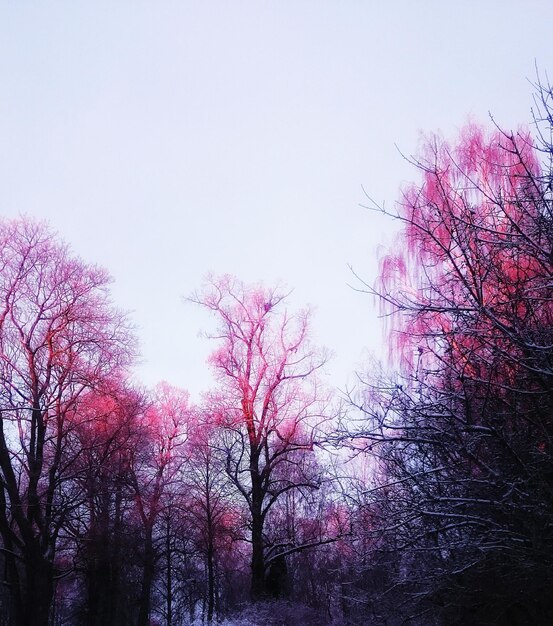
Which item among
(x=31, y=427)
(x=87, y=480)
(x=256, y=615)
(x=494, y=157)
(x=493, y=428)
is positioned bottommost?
(x=256, y=615)

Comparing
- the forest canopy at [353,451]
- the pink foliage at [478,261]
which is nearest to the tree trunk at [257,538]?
the forest canopy at [353,451]

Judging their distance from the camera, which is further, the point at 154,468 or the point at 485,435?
the point at 154,468

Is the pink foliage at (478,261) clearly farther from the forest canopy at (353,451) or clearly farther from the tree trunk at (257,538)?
the tree trunk at (257,538)

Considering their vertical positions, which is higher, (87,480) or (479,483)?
(87,480)

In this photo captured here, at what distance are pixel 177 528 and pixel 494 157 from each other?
1125 inches

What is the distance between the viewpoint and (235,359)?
26219mm

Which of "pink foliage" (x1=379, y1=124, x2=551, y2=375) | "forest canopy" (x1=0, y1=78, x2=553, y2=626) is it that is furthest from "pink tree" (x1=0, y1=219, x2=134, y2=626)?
"pink foliage" (x1=379, y1=124, x2=551, y2=375)

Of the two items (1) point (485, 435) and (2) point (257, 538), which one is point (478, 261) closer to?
(1) point (485, 435)

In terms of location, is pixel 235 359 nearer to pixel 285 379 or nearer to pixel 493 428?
pixel 285 379

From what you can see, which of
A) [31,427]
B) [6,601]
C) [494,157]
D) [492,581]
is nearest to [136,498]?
[31,427]

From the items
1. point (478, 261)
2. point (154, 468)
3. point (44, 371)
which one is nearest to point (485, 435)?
point (478, 261)

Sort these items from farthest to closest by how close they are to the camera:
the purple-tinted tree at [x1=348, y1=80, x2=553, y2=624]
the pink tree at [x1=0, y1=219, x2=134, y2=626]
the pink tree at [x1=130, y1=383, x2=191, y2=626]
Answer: the pink tree at [x1=130, y1=383, x2=191, y2=626]
the pink tree at [x1=0, y1=219, x2=134, y2=626]
the purple-tinted tree at [x1=348, y1=80, x2=553, y2=624]

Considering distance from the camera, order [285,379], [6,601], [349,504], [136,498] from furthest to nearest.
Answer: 1. [6,601]
2. [136,498]
3. [285,379]
4. [349,504]

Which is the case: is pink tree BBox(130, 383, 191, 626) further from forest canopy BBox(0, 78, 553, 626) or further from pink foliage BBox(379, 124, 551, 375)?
pink foliage BBox(379, 124, 551, 375)
